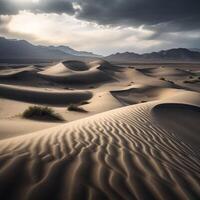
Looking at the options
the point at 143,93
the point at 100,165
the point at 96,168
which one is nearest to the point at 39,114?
the point at 100,165

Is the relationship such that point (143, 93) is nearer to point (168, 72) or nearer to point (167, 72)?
point (168, 72)

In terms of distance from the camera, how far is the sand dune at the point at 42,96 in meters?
19.1

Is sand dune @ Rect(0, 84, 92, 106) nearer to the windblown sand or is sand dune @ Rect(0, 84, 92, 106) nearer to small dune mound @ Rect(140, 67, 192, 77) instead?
the windblown sand

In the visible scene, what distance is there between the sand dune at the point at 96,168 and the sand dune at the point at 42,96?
44.1ft

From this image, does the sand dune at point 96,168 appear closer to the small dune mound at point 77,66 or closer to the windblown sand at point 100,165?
the windblown sand at point 100,165

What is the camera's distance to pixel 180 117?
35.9 ft

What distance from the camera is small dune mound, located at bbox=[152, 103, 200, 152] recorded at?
9038 millimetres

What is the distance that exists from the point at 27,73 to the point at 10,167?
30022mm

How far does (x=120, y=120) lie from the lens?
810 centimetres

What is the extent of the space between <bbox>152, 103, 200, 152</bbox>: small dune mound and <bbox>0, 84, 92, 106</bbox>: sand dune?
893 cm

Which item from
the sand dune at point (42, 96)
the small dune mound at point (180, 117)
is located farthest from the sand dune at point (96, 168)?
the sand dune at point (42, 96)

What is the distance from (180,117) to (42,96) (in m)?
11.6

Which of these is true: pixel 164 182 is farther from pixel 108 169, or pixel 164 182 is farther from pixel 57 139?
pixel 57 139

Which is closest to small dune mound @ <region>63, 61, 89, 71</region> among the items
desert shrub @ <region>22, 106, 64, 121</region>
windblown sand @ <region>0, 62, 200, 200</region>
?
desert shrub @ <region>22, 106, 64, 121</region>
